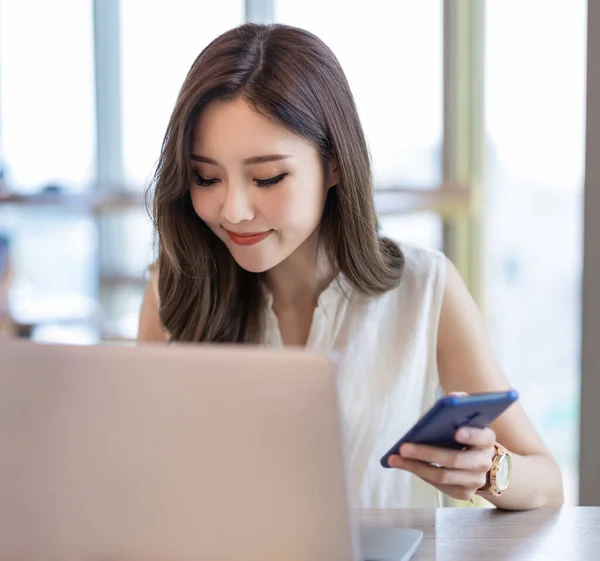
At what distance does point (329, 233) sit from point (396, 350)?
271mm

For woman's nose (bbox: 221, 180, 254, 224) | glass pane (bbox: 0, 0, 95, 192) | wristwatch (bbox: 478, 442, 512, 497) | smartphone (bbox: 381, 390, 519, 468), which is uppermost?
glass pane (bbox: 0, 0, 95, 192)

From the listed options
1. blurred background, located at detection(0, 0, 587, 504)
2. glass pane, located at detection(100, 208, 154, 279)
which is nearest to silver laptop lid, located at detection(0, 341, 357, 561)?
blurred background, located at detection(0, 0, 587, 504)

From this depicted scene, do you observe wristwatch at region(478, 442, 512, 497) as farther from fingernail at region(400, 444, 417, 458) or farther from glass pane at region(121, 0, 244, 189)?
glass pane at region(121, 0, 244, 189)

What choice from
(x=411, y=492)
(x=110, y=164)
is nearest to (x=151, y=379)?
(x=411, y=492)

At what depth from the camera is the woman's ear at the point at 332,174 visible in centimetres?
146

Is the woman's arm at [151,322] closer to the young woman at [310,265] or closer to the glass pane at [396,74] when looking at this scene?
the young woman at [310,265]

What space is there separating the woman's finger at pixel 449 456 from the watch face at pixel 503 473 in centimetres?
8

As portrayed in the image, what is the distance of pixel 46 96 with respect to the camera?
3.99 metres

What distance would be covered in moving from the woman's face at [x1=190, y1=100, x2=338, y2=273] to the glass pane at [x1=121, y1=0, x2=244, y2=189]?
7.98ft

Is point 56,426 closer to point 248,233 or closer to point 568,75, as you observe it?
point 248,233

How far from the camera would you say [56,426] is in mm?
831

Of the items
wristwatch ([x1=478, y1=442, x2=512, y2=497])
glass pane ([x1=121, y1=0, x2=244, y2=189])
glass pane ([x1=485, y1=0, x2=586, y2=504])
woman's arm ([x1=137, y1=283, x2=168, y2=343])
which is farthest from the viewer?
glass pane ([x1=121, y1=0, x2=244, y2=189])

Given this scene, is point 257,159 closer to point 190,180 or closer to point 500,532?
point 190,180

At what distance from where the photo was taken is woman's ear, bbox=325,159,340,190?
1461 mm
